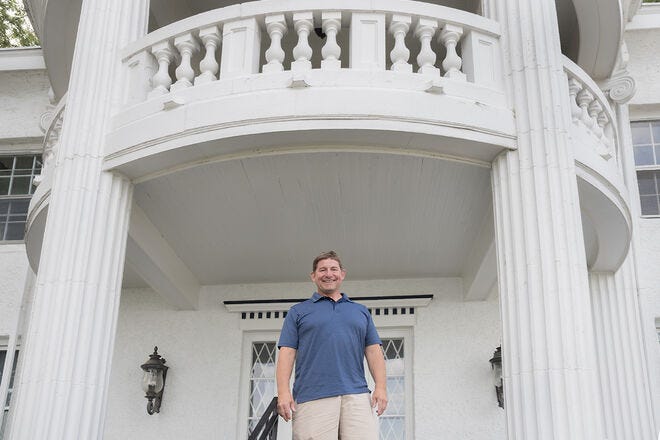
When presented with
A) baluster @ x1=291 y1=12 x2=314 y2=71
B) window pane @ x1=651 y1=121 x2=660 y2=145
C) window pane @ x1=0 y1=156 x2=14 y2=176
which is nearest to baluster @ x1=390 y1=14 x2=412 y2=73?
baluster @ x1=291 y1=12 x2=314 y2=71

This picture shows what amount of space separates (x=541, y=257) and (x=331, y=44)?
211cm

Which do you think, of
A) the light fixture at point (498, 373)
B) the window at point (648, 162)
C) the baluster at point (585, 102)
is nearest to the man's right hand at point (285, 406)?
the baluster at point (585, 102)

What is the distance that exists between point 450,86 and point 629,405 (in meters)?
3.62

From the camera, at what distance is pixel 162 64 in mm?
5531

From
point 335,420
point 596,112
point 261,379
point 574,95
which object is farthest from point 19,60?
point 335,420

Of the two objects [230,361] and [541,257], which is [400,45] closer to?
[541,257]

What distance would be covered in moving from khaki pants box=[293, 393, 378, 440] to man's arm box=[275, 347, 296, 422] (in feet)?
0.30

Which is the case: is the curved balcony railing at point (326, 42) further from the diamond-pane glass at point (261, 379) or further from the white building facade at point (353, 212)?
the diamond-pane glass at point (261, 379)

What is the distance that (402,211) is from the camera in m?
6.23

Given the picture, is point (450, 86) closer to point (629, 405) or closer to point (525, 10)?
point (525, 10)

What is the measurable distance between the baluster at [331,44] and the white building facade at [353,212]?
16mm

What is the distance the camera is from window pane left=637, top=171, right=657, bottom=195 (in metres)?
8.20

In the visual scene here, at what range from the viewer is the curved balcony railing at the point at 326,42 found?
5.23 m

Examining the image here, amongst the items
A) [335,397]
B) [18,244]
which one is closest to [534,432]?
[335,397]
